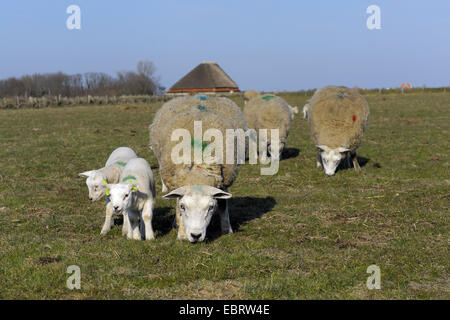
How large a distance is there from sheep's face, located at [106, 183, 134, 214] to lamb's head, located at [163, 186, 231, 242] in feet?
1.89

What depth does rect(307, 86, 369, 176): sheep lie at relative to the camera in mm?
10992

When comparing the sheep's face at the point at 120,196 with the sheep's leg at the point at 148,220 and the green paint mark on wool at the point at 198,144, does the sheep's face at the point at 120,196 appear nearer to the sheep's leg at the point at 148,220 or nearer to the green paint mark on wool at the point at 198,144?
the sheep's leg at the point at 148,220

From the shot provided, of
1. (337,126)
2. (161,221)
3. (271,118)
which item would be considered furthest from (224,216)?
(271,118)

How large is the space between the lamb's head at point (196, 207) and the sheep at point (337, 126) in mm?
5760

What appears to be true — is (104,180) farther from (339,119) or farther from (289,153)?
(289,153)

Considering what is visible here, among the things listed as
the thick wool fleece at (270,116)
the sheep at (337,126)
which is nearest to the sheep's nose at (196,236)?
the sheep at (337,126)

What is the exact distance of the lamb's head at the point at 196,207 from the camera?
5.50 metres

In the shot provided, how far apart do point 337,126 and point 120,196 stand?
22.8 ft

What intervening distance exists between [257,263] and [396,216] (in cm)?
313

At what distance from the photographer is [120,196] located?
5.86m

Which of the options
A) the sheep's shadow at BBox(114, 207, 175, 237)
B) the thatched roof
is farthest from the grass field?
the thatched roof

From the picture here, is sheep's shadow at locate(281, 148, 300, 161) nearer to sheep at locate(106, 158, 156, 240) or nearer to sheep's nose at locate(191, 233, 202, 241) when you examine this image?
sheep at locate(106, 158, 156, 240)
